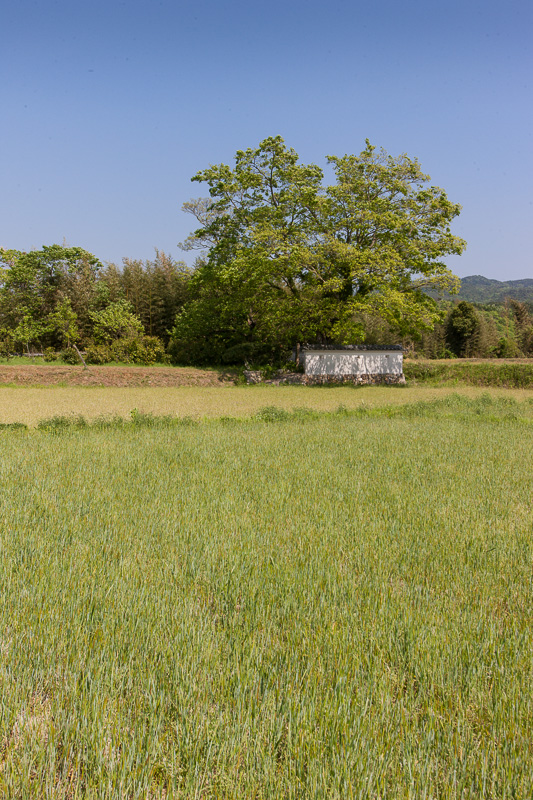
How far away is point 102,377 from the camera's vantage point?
2303 cm

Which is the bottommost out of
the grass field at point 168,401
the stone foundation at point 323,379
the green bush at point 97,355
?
the grass field at point 168,401

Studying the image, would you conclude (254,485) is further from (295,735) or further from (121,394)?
(121,394)

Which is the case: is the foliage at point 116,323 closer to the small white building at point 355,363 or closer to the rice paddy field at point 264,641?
the small white building at point 355,363

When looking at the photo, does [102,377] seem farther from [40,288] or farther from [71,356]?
[40,288]

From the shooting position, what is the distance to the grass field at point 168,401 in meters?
13.0

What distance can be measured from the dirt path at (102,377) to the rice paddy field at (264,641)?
18.5 metres

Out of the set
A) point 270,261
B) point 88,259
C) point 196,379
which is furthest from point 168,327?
point 270,261

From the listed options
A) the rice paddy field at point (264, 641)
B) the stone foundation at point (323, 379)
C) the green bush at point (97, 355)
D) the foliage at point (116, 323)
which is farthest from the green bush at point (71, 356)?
the rice paddy field at point (264, 641)

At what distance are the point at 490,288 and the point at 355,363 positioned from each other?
158 meters

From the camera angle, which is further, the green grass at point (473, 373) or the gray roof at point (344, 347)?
the gray roof at point (344, 347)

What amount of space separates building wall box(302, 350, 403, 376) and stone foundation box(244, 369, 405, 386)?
0.23 metres

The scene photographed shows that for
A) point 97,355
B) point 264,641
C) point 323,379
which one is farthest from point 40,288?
point 264,641

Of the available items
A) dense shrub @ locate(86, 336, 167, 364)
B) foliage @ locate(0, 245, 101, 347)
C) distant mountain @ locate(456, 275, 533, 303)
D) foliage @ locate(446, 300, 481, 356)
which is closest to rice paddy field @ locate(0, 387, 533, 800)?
dense shrub @ locate(86, 336, 167, 364)

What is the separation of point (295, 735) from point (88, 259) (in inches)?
1511
